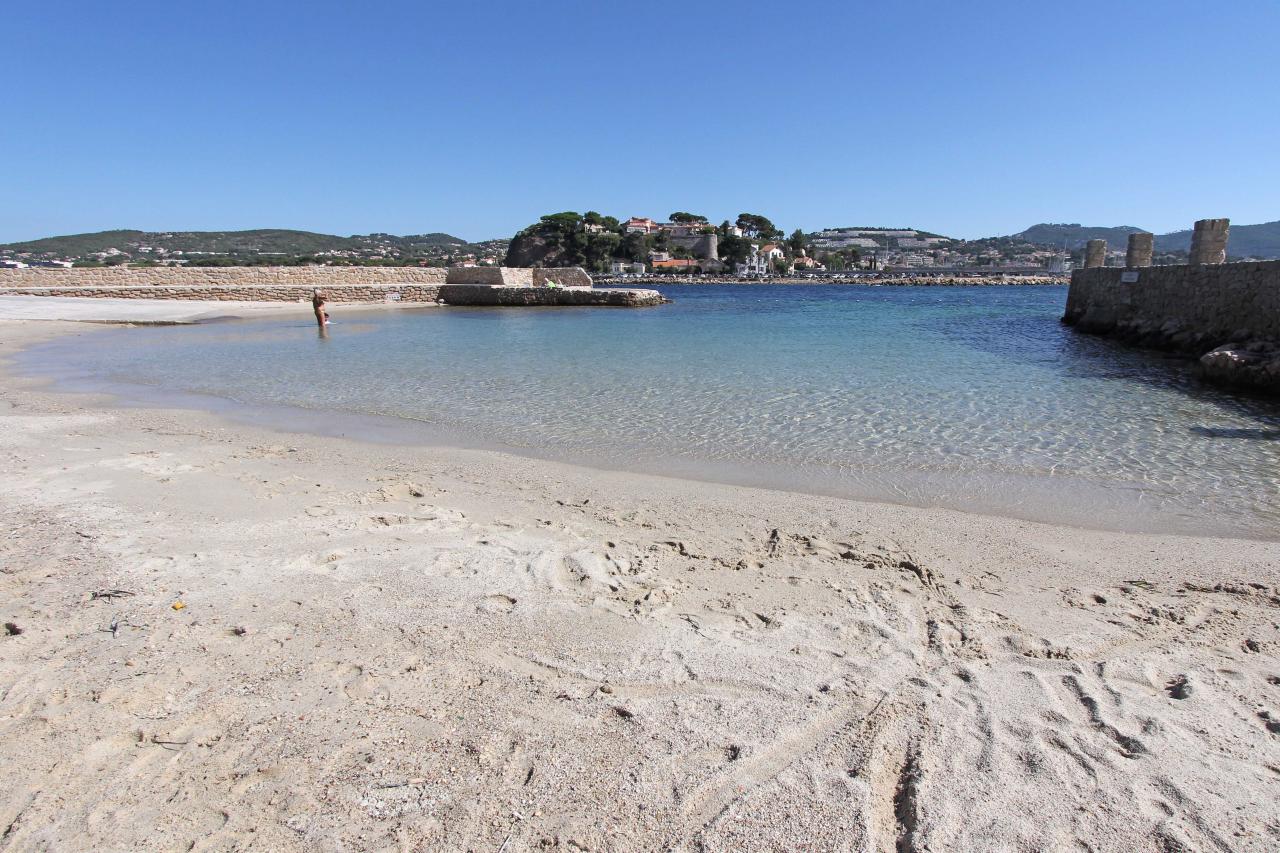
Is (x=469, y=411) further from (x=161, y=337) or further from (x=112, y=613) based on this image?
(x=161, y=337)

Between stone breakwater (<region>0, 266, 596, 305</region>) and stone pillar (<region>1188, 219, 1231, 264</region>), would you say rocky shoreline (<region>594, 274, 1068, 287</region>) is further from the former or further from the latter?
stone pillar (<region>1188, 219, 1231, 264</region>)

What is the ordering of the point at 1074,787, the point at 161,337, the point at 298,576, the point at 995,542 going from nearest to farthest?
the point at 1074,787 < the point at 298,576 < the point at 995,542 < the point at 161,337

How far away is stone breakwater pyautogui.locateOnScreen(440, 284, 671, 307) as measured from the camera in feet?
121

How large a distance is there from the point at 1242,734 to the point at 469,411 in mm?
8023

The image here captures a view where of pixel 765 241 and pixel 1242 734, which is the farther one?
pixel 765 241

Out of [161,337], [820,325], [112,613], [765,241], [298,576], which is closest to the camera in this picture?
[112,613]

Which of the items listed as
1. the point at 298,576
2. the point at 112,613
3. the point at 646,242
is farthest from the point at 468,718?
the point at 646,242

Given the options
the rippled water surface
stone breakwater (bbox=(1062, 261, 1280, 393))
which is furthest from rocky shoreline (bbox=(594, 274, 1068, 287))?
the rippled water surface

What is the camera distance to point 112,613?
3150mm

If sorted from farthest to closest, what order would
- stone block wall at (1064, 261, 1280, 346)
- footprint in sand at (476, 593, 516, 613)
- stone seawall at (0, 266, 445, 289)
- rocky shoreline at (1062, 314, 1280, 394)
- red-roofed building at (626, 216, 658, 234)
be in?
1. red-roofed building at (626, 216, 658, 234)
2. stone seawall at (0, 266, 445, 289)
3. stone block wall at (1064, 261, 1280, 346)
4. rocky shoreline at (1062, 314, 1280, 394)
5. footprint in sand at (476, 593, 516, 613)

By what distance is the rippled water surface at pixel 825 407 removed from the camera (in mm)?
5758

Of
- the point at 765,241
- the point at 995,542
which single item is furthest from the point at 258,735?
the point at 765,241

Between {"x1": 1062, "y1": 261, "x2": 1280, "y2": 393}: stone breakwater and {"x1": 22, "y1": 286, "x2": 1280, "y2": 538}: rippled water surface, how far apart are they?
0.59 metres

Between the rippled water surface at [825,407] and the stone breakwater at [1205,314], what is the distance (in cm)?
59
